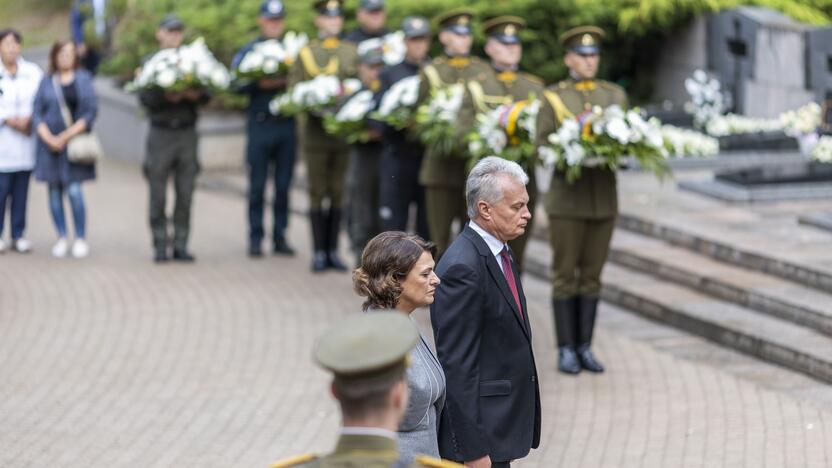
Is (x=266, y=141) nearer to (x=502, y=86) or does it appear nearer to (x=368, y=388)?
(x=502, y=86)

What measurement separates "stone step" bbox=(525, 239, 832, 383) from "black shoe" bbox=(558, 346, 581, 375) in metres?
1.22

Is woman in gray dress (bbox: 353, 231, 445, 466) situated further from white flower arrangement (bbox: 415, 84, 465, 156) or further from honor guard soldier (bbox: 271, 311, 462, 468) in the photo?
white flower arrangement (bbox: 415, 84, 465, 156)

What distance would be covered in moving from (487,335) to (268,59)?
7.91 meters

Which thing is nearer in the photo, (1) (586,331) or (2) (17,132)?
(1) (586,331)

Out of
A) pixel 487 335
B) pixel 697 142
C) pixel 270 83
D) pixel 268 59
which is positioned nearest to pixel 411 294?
pixel 487 335

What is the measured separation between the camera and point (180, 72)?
42.8 ft

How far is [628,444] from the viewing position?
8.39 metres

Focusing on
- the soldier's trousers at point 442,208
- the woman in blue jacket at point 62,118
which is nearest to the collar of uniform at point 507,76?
the soldier's trousers at point 442,208

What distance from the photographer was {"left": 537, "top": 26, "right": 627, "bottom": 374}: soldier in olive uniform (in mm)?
9727

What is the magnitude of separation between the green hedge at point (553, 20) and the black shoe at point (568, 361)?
8.26 m

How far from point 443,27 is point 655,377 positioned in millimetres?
3306

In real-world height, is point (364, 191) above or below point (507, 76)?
below

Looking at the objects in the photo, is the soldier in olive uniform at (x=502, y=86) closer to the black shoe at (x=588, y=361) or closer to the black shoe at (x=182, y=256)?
the black shoe at (x=588, y=361)

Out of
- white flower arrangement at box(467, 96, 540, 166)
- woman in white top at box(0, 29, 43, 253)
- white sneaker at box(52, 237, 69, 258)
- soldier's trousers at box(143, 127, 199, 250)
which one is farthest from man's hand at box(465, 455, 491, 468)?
white sneaker at box(52, 237, 69, 258)
